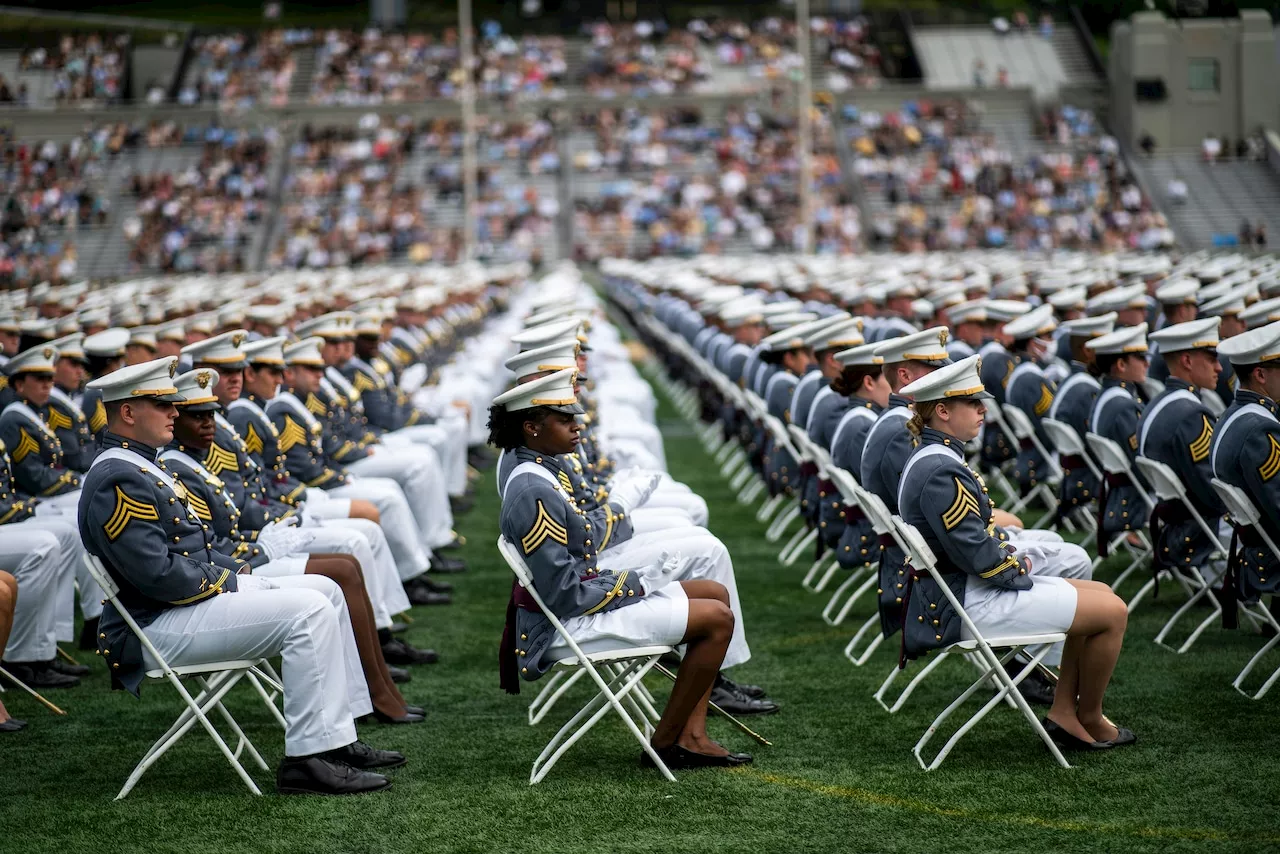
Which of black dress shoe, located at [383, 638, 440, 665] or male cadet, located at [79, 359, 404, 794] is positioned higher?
male cadet, located at [79, 359, 404, 794]

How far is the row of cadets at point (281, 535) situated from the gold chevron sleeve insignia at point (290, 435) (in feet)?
1.52

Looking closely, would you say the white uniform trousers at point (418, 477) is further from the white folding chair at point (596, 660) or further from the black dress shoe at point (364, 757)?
the white folding chair at point (596, 660)

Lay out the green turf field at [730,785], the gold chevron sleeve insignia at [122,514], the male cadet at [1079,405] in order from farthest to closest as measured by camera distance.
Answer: the male cadet at [1079,405]
the gold chevron sleeve insignia at [122,514]
the green turf field at [730,785]

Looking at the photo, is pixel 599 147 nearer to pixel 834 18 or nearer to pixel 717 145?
pixel 717 145

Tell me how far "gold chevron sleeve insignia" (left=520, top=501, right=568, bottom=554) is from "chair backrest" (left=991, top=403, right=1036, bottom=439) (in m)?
5.29

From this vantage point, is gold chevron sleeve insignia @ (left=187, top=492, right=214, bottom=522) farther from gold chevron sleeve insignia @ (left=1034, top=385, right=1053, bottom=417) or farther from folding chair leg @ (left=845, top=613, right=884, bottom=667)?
gold chevron sleeve insignia @ (left=1034, top=385, right=1053, bottom=417)

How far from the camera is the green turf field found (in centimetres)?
550

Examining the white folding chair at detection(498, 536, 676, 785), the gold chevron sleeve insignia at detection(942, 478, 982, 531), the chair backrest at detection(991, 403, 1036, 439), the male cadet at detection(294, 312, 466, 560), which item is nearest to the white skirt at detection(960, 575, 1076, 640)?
the gold chevron sleeve insignia at detection(942, 478, 982, 531)

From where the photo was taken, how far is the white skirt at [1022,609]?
605 cm

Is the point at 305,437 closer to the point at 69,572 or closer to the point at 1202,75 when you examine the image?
the point at 69,572

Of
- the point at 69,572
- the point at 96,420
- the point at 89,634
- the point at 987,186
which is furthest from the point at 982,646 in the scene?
the point at 987,186

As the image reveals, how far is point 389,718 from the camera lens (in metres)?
7.19

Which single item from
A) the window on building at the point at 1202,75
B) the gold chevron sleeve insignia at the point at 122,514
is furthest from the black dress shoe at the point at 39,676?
Result: the window on building at the point at 1202,75

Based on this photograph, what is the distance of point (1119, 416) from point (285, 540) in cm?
450
